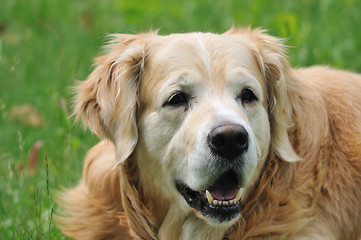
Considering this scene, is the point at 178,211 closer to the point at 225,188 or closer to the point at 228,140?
the point at 225,188

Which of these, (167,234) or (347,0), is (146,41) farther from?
(347,0)

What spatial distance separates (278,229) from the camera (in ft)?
11.6

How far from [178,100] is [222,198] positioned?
0.67 meters

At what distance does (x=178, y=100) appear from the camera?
3451mm

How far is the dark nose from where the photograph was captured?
3.02m

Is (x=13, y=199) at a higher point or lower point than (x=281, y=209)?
lower

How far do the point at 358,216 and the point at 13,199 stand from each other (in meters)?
2.60

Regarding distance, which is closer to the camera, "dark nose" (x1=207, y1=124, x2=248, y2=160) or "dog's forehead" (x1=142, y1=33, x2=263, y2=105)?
"dark nose" (x1=207, y1=124, x2=248, y2=160)

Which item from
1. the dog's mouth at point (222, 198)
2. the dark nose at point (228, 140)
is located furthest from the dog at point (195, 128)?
the dark nose at point (228, 140)

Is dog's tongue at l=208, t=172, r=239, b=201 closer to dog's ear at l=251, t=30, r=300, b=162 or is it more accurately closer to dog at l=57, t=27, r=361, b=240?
dog at l=57, t=27, r=361, b=240

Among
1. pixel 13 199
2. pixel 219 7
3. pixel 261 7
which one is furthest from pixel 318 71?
pixel 219 7

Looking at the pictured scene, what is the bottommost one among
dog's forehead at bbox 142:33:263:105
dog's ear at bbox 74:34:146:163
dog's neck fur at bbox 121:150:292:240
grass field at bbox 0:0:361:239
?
grass field at bbox 0:0:361:239

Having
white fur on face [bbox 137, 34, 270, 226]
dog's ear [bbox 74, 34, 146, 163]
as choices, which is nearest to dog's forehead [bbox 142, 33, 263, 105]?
white fur on face [bbox 137, 34, 270, 226]

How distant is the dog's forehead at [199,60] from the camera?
3434 millimetres
